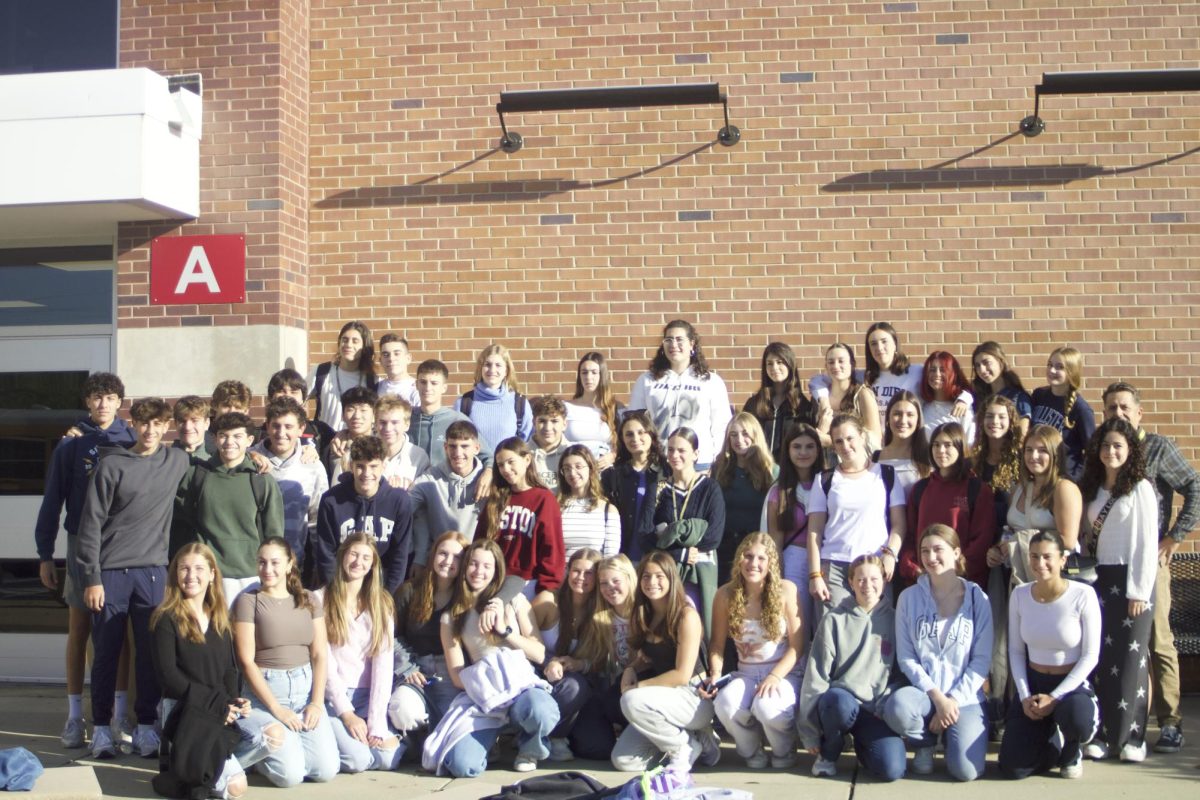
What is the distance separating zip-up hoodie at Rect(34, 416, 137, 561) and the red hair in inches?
185

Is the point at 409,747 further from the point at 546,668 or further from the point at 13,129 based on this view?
the point at 13,129

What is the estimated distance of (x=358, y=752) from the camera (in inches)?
265

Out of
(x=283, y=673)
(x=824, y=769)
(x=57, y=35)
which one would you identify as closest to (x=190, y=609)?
(x=283, y=673)

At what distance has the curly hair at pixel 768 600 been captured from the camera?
6.75 metres

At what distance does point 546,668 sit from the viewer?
694 cm

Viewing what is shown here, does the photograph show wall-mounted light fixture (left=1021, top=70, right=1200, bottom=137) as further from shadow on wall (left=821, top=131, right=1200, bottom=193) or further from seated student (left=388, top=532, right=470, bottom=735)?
seated student (left=388, top=532, right=470, bottom=735)

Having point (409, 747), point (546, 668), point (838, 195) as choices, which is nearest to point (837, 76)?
point (838, 195)

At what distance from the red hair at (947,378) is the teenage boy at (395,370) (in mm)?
3087

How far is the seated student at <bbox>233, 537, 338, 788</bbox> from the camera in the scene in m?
6.46

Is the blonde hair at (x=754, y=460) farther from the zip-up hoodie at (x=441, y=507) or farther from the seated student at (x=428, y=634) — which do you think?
the seated student at (x=428, y=634)

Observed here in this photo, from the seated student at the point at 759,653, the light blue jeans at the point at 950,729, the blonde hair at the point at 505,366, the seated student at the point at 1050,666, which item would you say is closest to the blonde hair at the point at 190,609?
the blonde hair at the point at 505,366

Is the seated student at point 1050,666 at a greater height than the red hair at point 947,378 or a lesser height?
lesser

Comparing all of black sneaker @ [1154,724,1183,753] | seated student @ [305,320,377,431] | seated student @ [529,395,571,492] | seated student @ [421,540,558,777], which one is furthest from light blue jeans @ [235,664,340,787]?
black sneaker @ [1154,724,1183,753]

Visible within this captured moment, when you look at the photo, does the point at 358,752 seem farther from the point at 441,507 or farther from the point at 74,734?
the point at 74,734
